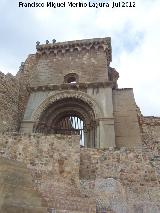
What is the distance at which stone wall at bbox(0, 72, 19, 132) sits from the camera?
1319cm

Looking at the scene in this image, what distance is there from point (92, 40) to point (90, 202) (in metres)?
Result: 10.4

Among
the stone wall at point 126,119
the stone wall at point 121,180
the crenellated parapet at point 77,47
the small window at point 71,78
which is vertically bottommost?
the stone wall at point 121,180

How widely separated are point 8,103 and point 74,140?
5.75 metres

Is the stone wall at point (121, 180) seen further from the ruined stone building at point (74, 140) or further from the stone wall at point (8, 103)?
the stone wall at point (8, 103)

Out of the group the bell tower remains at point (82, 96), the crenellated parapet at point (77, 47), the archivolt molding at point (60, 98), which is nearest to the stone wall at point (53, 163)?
the bell tower remains at point (82, 96)

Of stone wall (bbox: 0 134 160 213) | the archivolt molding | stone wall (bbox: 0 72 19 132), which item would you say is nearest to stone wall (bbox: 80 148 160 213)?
stone wall (bbox: 0 134 160 213)

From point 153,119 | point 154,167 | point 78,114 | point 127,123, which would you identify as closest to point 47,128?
point 78,114

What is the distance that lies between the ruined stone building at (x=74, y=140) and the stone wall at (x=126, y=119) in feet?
0.14

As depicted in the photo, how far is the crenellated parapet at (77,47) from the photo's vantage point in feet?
53.3

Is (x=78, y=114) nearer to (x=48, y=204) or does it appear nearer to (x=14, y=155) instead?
(x=14, y=155)

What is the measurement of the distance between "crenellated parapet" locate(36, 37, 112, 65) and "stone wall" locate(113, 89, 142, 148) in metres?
2.82

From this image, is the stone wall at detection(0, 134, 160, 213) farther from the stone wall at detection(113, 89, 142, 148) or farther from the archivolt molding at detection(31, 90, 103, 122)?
the archivolt molding at detection(31, 90, 103, 122)

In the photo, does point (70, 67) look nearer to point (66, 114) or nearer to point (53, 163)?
point (66, 114)

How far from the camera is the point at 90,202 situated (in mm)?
7770
